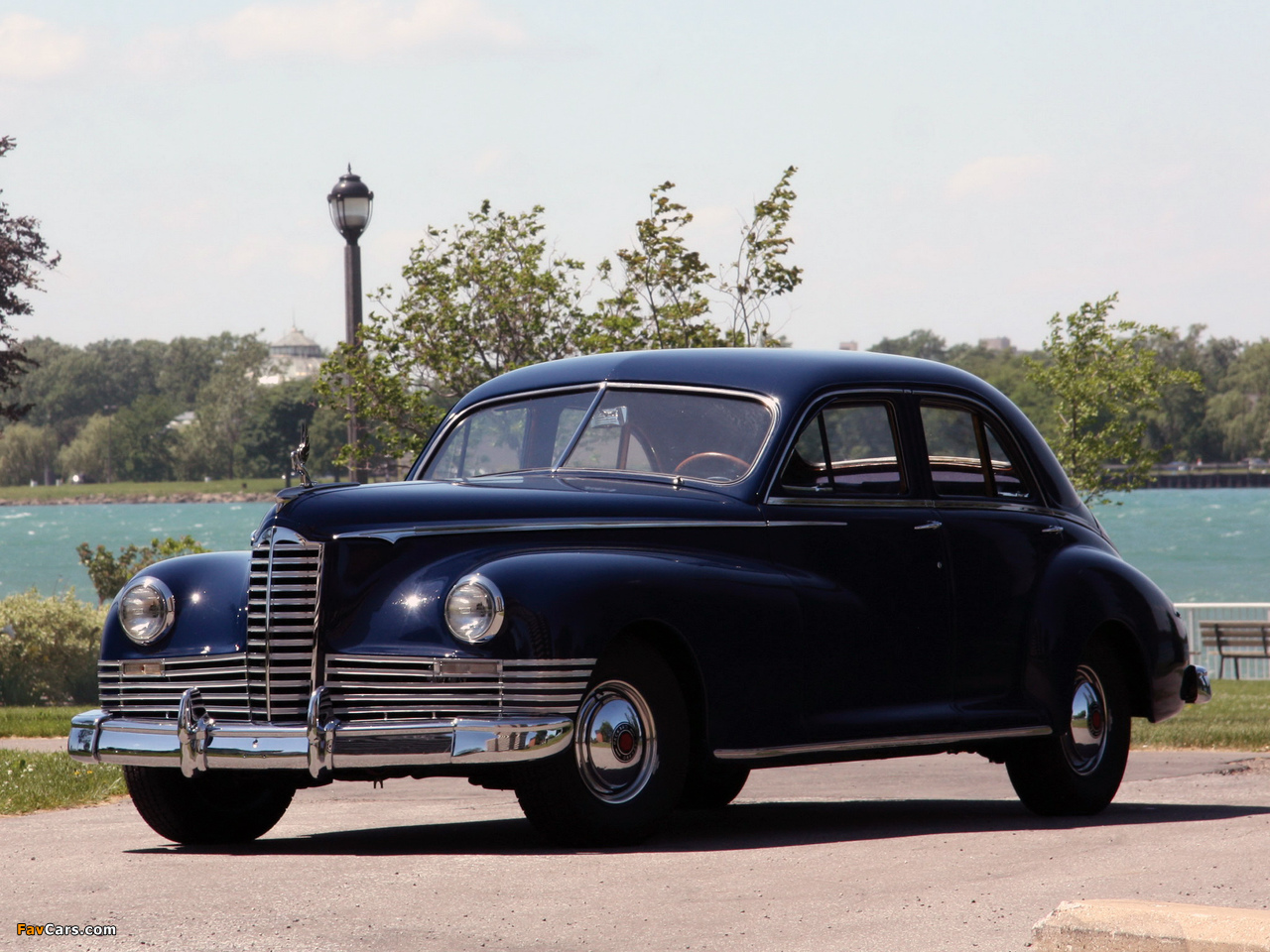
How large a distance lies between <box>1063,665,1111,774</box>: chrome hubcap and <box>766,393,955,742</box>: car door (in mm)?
920

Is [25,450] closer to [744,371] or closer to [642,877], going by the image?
[744,371]

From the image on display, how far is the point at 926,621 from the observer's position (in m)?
8.39

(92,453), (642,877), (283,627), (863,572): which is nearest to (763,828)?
(863,572)

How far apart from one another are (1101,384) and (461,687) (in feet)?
84.3

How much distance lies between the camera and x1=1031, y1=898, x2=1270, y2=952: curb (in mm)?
4789

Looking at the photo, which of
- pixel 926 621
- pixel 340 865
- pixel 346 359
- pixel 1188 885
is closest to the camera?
pixel 1188 885

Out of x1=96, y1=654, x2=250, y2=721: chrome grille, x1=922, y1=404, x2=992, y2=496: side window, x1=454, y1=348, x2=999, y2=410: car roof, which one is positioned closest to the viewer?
x1=96, y1=654, x2=250, y2=721: chrome grille

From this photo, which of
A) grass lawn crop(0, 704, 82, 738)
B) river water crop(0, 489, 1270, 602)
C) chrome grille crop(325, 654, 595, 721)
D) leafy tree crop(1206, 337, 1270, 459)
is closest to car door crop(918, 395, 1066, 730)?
chrome grille crop(325, 654, 595, 721)

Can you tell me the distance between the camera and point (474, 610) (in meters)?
6.76

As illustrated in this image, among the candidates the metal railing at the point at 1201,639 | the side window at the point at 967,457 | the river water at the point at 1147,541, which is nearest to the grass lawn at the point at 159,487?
the river water at the point at 1147,541

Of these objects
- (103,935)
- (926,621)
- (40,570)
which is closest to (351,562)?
(103,935)

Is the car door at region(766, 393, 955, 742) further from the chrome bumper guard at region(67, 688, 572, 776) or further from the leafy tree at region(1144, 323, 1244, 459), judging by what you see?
the leafy tree at region(1144, 323, 1244, 459)

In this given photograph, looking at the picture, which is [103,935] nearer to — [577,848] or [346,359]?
[577,848]

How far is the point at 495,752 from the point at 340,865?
2.51 ft
